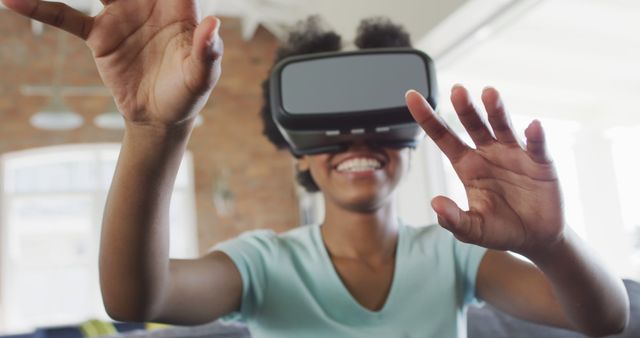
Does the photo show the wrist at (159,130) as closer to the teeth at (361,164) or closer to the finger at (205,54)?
the finger at (205,54)

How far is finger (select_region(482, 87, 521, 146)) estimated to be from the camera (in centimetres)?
48

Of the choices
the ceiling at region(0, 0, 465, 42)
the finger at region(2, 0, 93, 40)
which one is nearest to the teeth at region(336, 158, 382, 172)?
the finger at region(2, 0, 93, 40)

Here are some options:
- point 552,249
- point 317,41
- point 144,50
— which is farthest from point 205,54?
point 317,41

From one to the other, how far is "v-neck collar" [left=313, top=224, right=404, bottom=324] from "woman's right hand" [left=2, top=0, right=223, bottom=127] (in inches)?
13.8

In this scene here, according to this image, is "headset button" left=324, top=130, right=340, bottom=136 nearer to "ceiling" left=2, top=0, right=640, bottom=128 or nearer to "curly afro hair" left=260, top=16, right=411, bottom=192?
"curly afro hair" left=260, top=16, right=411, bottom=192

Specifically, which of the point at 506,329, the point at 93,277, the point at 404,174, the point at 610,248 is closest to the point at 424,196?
the point at 610,248

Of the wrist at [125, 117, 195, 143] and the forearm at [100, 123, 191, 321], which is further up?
the wrist at [125, 117, 195, 143]

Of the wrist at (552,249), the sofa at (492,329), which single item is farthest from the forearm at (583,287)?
the sofa at (492,329)

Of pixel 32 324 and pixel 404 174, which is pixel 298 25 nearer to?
pixel 404 174

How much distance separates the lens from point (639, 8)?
86.0 inches

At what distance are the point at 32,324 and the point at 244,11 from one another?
9.39 ft

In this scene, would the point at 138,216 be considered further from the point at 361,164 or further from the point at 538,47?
the point at 538,47

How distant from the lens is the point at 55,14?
502 millimetres

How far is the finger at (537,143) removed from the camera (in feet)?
1.54
